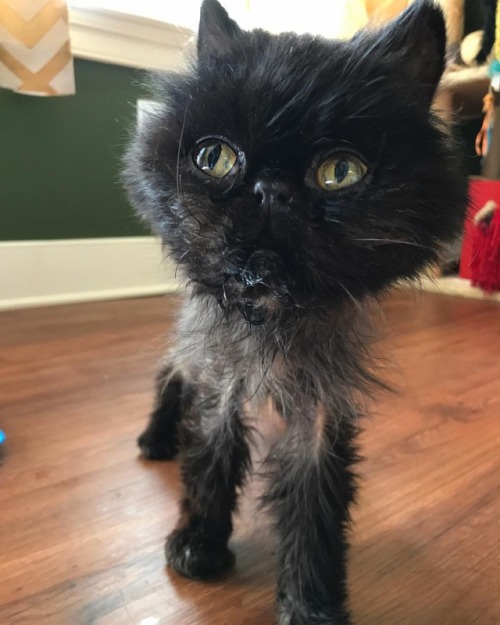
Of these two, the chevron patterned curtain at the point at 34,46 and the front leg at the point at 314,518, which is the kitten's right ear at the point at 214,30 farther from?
the chevron patterned curtain at the point at 34,46

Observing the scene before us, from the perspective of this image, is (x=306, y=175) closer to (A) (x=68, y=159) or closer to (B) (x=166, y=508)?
(B) (x=166, y=508)

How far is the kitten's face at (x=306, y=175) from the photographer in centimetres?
49

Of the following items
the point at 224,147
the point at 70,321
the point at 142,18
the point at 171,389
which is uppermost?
the point at 142,18

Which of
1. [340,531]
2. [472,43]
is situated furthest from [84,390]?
[472,43]

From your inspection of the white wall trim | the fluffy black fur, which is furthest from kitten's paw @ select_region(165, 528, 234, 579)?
the fluffy black fur

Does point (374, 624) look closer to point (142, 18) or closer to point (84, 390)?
point (84, 390)

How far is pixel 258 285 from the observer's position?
507 millimetres

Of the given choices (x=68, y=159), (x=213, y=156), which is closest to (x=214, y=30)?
(x=213, y=156)

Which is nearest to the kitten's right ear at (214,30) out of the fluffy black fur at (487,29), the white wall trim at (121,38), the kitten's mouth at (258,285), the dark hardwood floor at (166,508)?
the kitten's mouth at (258,285)

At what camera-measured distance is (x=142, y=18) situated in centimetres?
204

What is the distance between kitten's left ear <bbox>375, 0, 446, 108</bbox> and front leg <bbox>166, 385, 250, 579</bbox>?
0.37m

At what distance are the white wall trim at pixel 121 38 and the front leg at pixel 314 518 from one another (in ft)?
5.07

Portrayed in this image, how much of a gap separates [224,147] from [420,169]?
16cm

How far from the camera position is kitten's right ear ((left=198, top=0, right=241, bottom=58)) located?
0.59 m
